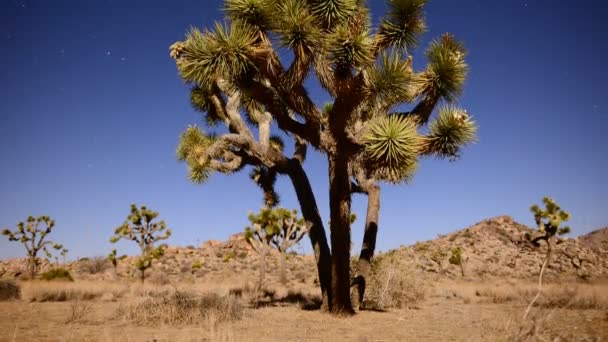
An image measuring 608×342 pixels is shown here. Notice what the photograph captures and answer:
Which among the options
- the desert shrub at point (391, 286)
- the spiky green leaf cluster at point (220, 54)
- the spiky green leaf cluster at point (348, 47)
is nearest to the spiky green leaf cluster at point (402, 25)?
the spiky green leaf cluster at point (348, 47)

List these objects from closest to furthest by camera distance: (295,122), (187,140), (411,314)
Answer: (295,122)
(411,314)
(187,140)

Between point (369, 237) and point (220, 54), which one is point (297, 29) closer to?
point (220, 54)

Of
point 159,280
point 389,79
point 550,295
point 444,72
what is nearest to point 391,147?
point 389,79

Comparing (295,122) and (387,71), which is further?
(295,122)

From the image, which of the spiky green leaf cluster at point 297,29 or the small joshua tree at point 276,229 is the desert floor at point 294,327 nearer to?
the spiky green leaf cluster at point 297,29

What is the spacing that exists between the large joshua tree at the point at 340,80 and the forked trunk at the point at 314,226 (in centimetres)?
3

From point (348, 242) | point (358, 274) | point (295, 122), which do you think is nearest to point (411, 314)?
point (358, 274)

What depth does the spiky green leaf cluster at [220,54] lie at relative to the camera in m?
6.63

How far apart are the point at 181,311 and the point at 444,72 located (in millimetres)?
6554

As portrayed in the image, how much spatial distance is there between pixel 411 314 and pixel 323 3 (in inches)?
276

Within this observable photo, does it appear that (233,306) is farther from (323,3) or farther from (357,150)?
(323,3)

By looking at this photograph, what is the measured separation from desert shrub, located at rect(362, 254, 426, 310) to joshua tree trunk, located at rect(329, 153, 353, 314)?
2.24 m

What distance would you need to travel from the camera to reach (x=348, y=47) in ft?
20.6

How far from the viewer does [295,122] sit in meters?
7.41
